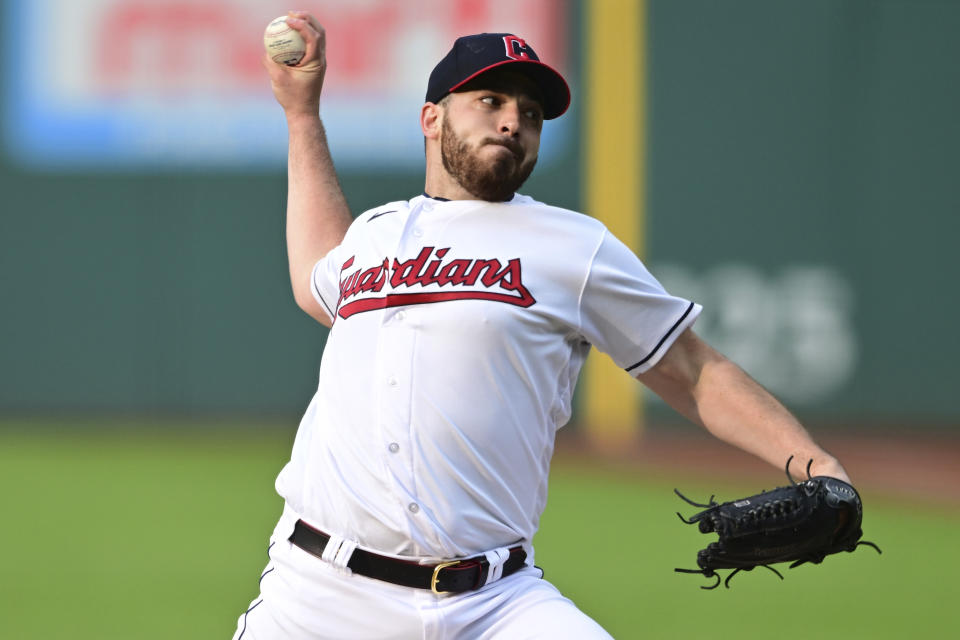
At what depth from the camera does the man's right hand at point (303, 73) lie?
3.17 m

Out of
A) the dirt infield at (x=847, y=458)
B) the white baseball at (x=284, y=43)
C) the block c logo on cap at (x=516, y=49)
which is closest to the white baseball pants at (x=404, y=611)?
the block c logo on cap at (x=516, y=49)

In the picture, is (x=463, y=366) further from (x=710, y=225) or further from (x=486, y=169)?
(x=710, y=225)

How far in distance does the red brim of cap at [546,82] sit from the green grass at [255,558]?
2.90 m

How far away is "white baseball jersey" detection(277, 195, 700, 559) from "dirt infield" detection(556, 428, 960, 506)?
6121 millimetres

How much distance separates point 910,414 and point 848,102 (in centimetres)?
276

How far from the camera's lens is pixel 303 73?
3.18m

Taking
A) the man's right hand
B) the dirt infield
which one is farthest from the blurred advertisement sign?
the man's right hand

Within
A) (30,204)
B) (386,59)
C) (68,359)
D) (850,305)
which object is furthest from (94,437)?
(850,305)

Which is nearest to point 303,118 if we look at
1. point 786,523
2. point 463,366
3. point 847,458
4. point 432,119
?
point 432,119

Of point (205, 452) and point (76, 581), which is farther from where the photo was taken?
point (205, 452)

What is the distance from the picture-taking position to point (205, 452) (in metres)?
9.83

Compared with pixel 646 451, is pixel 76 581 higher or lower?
higher

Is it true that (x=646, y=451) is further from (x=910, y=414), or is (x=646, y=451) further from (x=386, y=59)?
(x=386, y=59)

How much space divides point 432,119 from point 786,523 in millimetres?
1163
